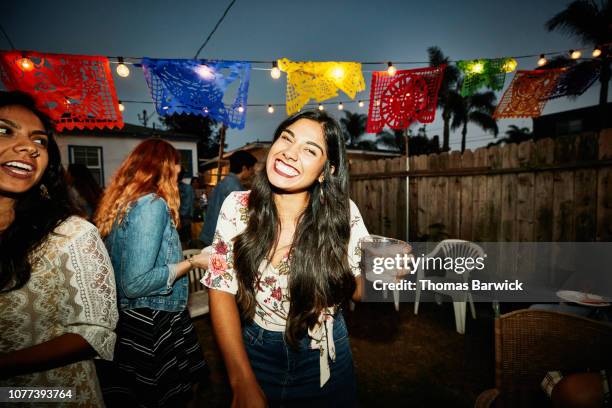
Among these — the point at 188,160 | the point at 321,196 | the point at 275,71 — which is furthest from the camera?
the point at 188,160

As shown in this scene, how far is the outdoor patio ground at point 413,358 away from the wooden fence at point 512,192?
164 centimetres

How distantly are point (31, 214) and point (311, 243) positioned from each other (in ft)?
4.55

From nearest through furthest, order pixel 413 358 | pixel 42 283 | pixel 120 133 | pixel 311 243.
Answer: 1. pixel 42 283
2. pixel 311 243
3. pixel 413 358
4. pixel 120 133

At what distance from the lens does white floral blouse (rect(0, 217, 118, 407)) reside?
124 centimetres

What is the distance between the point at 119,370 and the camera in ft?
6.53

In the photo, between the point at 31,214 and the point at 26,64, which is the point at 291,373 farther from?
the point at 26,64

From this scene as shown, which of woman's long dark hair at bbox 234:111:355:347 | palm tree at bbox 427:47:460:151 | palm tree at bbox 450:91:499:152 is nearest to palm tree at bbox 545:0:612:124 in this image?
palm tree at bbox 427:47:460:151

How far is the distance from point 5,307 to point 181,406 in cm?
149

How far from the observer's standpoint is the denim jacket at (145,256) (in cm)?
187

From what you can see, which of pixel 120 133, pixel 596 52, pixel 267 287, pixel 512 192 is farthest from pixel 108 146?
pixel 596 52

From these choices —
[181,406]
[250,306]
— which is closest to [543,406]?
[250,306]

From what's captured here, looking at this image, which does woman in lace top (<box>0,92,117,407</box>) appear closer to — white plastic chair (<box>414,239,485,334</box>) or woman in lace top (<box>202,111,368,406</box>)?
woman in lace top (<box>202,111,368,406</box>)

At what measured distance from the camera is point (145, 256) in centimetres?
187

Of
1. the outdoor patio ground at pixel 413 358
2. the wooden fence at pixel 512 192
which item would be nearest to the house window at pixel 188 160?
the wooden fence at pixel 512 192
